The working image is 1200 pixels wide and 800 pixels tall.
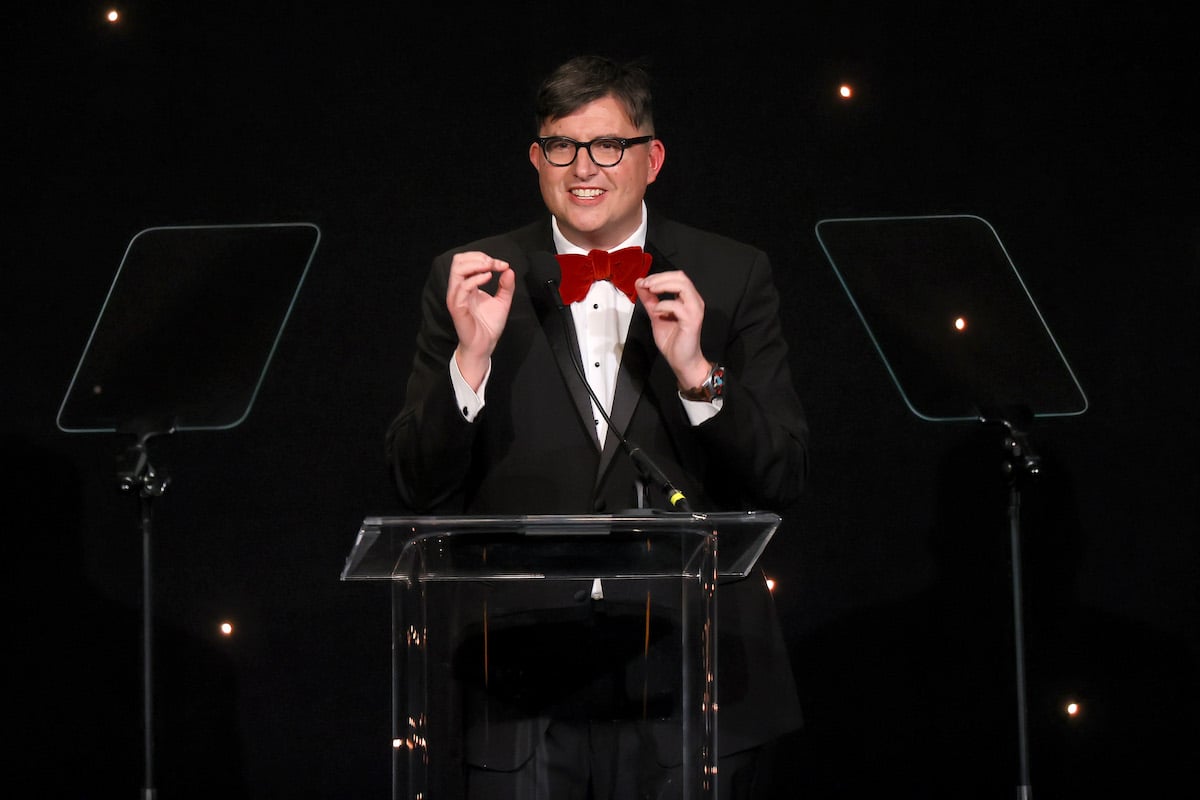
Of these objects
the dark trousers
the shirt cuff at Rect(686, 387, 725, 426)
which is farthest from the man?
the dark trousers

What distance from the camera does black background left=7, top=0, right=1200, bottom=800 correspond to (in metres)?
3.51

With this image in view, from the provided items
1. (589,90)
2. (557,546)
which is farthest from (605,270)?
(557,546)

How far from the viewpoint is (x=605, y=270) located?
2.31 metres

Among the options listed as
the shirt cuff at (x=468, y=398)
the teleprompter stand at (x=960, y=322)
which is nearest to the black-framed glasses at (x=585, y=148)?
the shirt cuff at (x=468, y=398)

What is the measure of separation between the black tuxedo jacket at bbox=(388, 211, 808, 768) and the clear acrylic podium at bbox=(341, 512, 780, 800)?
→ 13.7 inches

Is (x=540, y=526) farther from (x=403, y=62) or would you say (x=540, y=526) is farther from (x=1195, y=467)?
(x=1195, y=467)

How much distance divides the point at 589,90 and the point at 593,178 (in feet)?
0.50

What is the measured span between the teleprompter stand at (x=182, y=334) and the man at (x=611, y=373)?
0.67m

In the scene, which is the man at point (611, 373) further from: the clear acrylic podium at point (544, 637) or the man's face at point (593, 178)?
the clear acrylic podium at point (544, 637)

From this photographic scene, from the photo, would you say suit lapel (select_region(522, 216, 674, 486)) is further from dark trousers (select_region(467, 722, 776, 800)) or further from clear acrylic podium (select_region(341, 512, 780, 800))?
dark trousers (select_region(467, 722, 776, 800))

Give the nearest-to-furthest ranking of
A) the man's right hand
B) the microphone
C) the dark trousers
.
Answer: the dark trousers, the microphone, the man's right hand

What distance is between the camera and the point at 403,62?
3.59 metres

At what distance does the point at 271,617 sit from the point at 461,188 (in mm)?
1142

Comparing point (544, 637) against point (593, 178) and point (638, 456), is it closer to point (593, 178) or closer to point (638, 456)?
point (638, 456)
